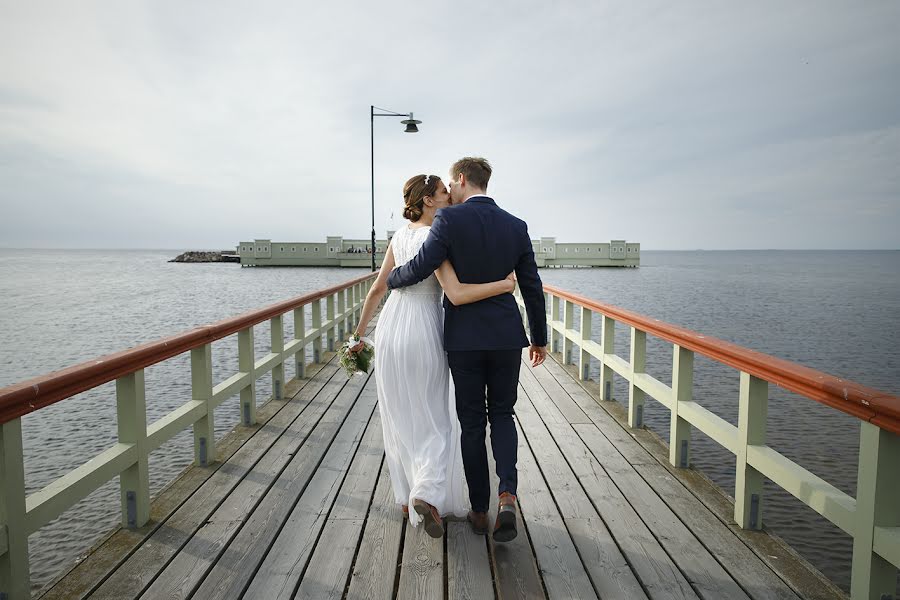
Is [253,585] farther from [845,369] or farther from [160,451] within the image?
[845,369]

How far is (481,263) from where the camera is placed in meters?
2.77

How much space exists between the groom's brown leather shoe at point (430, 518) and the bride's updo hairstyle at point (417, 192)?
1380 millimetres

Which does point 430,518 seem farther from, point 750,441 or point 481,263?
point 750,441

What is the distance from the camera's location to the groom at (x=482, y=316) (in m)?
2.76

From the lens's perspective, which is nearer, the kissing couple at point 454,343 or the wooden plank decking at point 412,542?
the wooden plank decking at point 412,542

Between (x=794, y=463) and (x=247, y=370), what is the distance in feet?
12.4

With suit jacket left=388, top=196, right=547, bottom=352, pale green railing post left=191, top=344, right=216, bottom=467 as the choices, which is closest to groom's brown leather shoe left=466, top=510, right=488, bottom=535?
suit jacket left=388, top=196, right=547, bottom=352

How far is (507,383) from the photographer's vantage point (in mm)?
2895

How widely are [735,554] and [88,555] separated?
2.93m

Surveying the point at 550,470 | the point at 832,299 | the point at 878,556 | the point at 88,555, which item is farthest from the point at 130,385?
the point at 832,299

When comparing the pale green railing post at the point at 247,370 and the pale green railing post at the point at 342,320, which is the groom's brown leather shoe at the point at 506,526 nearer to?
the pale green railing post at the point at 247,370

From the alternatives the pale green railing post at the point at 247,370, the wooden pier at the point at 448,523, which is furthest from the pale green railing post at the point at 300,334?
the wooden pier at the point at 448,523

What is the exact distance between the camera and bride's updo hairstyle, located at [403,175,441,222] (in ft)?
9.95

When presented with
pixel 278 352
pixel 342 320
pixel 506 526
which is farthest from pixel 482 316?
pixel 342 320
